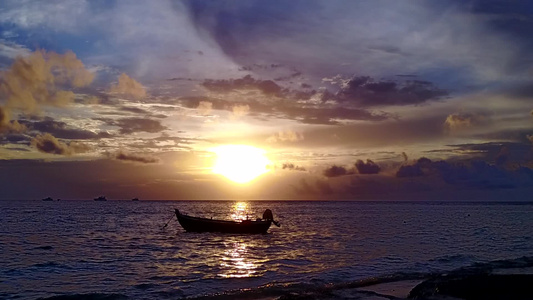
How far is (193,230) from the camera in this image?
56.8 m

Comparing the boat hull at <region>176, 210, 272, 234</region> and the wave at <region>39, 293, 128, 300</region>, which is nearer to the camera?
the wave at <region>39, 293, 128, 300</region>

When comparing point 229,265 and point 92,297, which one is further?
point 229,265

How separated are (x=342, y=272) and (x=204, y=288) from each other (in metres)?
8.77

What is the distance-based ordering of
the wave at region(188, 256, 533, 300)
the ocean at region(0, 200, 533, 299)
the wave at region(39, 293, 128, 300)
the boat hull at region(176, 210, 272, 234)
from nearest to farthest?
the wave at region(188, 256, 533, 300) → the wave at region(39, 293, 128, 300) → the ocean at region(0, 200, 533, 299) → the boat hull at region(176, 210, 272, 234)

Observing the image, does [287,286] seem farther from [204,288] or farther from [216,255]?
[216,255]

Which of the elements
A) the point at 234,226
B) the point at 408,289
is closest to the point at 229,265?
the point at 408,289

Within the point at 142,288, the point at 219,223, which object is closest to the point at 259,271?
the point at 142,288

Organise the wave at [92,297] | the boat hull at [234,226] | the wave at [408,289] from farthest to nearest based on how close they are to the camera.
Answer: the boat hull at [234,226], the wave at [92,297], the wave at [408,289]

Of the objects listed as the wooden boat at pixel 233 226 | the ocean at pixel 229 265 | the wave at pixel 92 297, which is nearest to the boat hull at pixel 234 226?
the wooden boat at pixel 233 226

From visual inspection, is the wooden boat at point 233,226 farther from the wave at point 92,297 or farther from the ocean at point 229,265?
the wave at point 92,297

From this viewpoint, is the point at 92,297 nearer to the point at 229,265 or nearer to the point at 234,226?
the point at 229,265

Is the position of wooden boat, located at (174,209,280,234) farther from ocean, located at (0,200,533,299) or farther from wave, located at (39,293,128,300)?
wave, located at (39,293,128,300)

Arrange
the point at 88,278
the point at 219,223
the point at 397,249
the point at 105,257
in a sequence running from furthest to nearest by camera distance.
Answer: the point at 219,223 < the point at 397,249 < the point at 105,257 < the point at 88,278

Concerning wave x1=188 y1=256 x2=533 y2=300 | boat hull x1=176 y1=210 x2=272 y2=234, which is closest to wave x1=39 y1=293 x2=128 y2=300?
wave x1=188 y1=256 x2=533 y2=300
